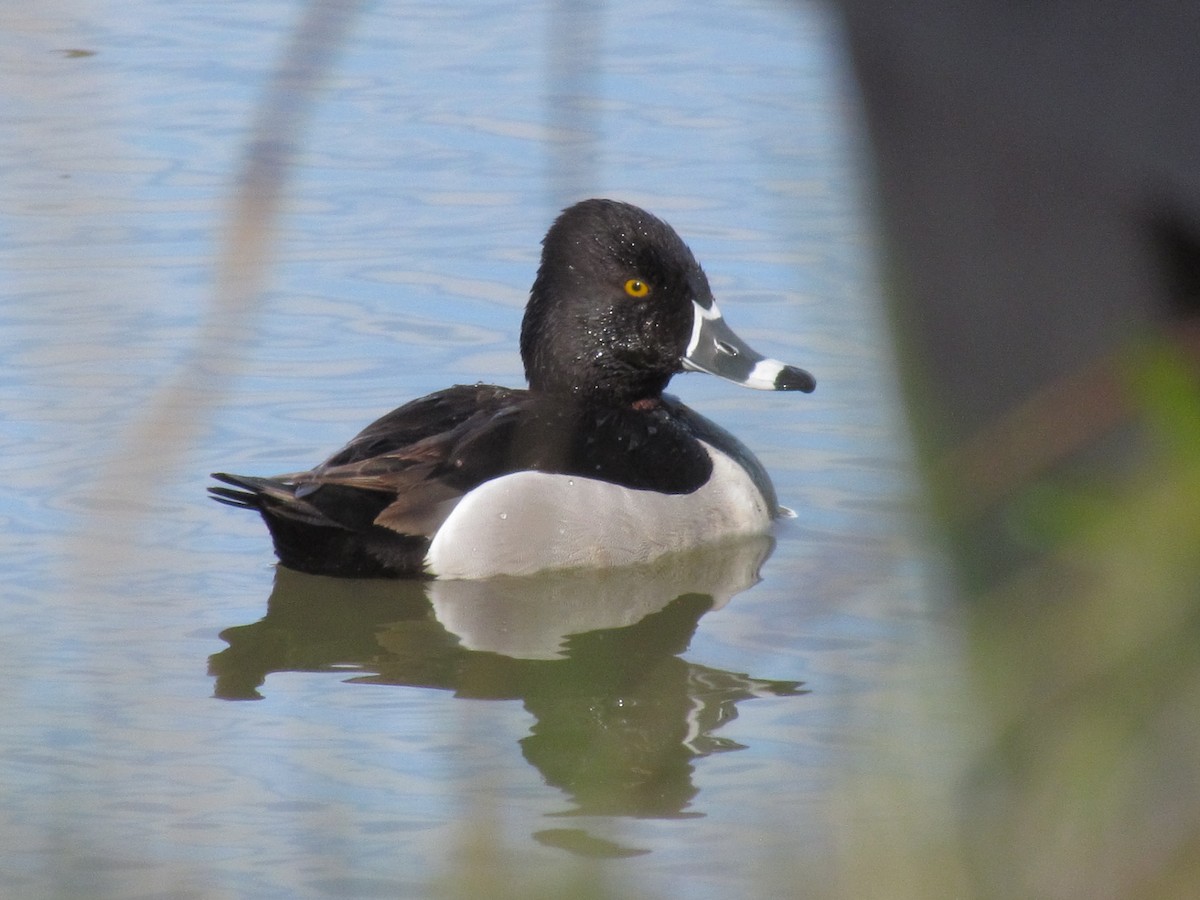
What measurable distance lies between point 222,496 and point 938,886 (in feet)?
17.5

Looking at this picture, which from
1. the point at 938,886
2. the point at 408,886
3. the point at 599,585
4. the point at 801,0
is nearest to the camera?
the point at 801,0

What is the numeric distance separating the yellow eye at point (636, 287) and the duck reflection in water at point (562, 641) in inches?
39.9

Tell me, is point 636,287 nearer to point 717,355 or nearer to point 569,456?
point 717,355

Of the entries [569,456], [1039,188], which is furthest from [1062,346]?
[569,456]

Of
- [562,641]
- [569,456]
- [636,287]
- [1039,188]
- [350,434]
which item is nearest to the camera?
[1039,188]

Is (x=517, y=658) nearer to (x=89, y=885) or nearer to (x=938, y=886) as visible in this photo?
(x=89, y=885)

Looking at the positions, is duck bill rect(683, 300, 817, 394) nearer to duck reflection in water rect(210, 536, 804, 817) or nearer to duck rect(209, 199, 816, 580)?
duck rect(209, 199, 816, 580)

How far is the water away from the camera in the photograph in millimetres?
1565

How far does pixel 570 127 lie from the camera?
1.29 metres

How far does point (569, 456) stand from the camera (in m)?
6.46

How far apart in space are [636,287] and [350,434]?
4.37ft

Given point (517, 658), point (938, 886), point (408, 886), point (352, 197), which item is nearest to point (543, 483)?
→ point (517, 658)

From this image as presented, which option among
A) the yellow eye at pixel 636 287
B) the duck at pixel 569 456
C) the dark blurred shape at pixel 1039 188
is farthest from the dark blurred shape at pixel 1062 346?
the yellow eye at pixel 636 287

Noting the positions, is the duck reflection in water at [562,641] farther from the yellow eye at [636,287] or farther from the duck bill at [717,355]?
the yellow eye at [636,287]
